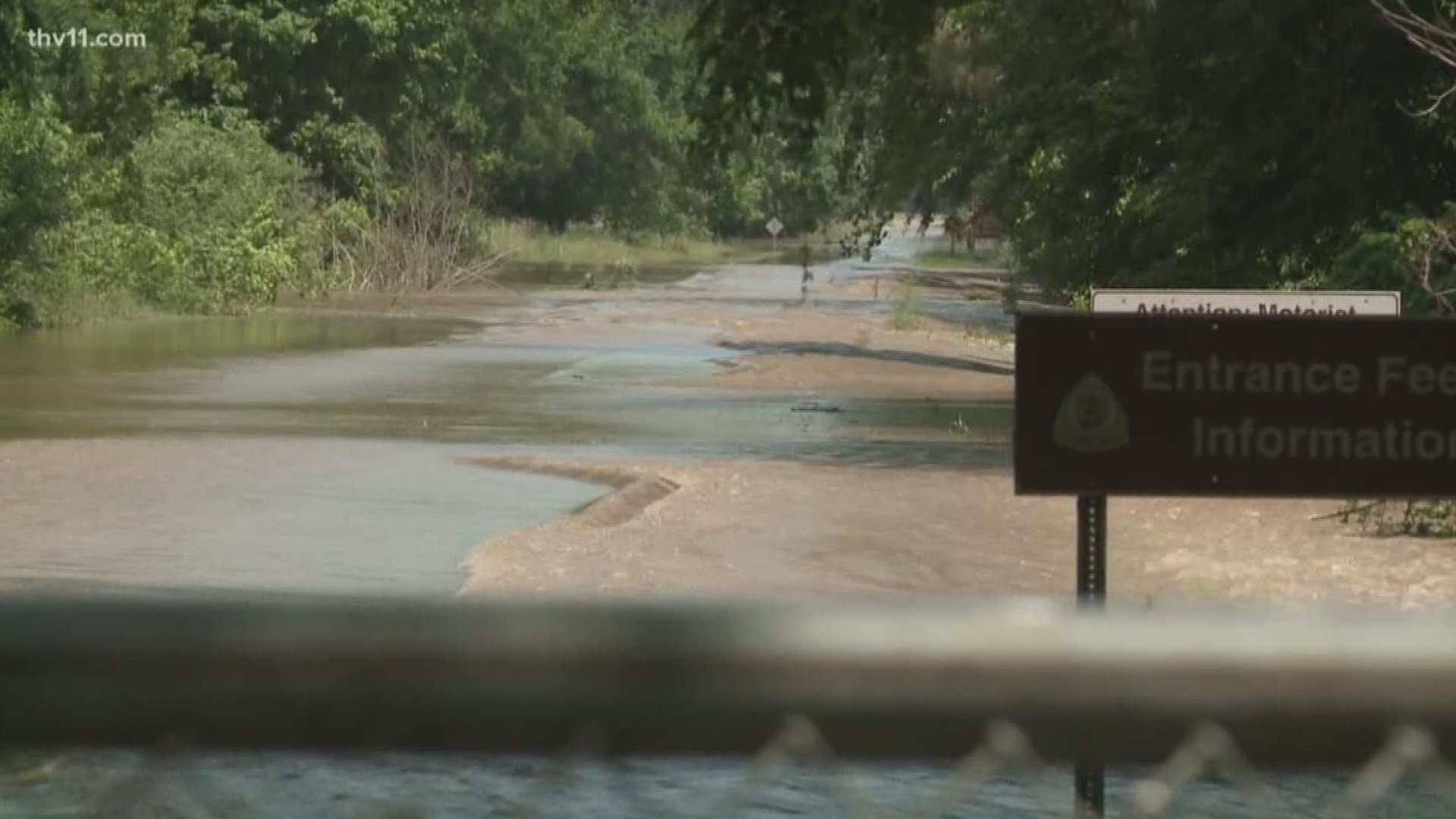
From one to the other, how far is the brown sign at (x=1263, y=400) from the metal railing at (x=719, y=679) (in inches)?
193

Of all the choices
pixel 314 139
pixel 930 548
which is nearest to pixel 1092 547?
pixel 930 548

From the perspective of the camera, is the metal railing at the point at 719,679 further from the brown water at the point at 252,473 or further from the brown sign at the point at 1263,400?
the brown water at the point at 252,473

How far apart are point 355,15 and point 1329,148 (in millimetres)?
47510

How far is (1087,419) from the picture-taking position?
25.6 feet

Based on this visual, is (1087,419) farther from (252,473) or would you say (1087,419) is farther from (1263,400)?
(252,473)

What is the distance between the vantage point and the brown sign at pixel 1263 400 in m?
6.84

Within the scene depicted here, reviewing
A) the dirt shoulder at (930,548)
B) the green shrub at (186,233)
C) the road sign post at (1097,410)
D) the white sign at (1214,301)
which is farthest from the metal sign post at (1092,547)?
the green shrub at (186,233)

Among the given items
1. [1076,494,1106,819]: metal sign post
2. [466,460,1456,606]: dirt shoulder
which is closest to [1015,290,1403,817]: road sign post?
[1076,494,1106,819]: metal sign post

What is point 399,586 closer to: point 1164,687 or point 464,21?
point 1164,687

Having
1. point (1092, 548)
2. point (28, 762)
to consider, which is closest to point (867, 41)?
point (1092, 548)

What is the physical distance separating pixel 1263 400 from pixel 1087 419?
0.84 m

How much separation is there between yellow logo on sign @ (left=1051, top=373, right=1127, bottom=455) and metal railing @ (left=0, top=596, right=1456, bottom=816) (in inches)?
213

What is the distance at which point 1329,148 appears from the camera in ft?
62.8

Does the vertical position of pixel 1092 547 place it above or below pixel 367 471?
above
